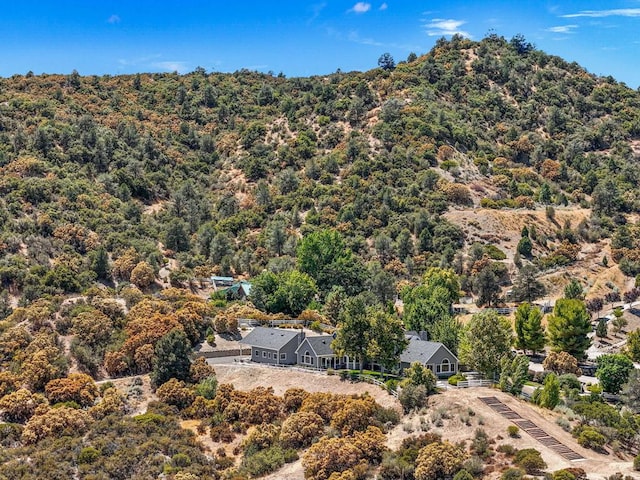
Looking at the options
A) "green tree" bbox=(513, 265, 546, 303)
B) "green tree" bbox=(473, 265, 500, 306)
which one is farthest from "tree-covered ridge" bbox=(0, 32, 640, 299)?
"green tree" bbox=(513, 265, 546, 303)

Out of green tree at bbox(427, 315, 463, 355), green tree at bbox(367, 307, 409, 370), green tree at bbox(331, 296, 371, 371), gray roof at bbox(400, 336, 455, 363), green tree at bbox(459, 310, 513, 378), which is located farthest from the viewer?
green tree at bbox(427, 315, 463, 355)

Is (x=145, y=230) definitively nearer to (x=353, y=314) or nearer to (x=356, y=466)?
(x=353, y=314)

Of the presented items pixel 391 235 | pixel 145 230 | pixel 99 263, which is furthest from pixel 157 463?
pixel 391 235

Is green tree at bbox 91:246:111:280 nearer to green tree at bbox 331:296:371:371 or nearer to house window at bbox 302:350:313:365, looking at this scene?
house window at bbox 302:350:313:365

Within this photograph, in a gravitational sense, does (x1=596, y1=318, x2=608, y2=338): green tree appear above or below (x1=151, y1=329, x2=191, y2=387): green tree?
below

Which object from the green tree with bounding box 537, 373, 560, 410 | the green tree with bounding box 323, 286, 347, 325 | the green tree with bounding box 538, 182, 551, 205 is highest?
the green tree with bounding box 538, 182, 551, 205

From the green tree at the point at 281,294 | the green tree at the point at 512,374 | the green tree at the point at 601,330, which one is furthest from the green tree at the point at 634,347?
the green tree at the point at 281,294
